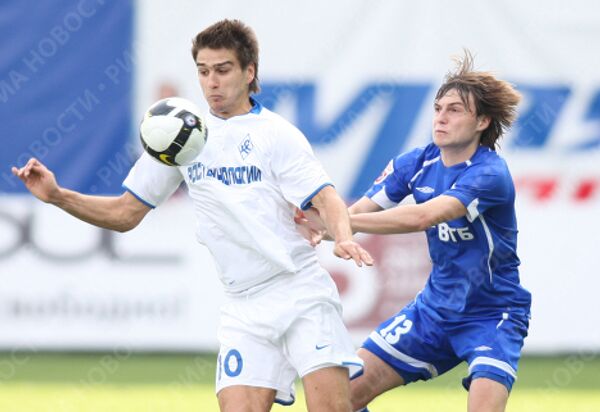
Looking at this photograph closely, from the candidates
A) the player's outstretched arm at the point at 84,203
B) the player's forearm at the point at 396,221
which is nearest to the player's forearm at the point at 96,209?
the player's outstretched arm at the point at 84,203

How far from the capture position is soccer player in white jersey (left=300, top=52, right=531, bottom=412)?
21.9 ft

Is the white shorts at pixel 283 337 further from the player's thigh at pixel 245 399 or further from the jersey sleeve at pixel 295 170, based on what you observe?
the jersey sleeve at pixel 295 170

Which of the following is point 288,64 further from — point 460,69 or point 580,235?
point 460,69

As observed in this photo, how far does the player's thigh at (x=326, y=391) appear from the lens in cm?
623

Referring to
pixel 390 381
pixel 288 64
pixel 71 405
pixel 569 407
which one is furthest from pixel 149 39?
pixel 390 381

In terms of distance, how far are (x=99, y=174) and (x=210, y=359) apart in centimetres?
197

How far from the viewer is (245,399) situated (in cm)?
626

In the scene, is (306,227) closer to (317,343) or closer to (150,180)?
(317,343)

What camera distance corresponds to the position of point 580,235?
493 inches

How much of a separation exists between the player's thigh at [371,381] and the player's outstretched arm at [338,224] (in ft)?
3.25

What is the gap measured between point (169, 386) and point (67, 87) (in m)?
3.27

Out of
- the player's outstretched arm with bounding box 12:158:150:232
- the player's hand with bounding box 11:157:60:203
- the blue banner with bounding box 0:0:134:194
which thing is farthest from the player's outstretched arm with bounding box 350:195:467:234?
the blue banner with bounding box 0:0:134:194

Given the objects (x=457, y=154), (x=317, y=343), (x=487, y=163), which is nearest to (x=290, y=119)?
(x=457, y=154)

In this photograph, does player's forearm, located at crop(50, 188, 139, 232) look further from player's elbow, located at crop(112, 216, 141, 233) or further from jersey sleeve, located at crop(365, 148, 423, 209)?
jersey sleeve, located at crop(365, 148, 423, 209)
